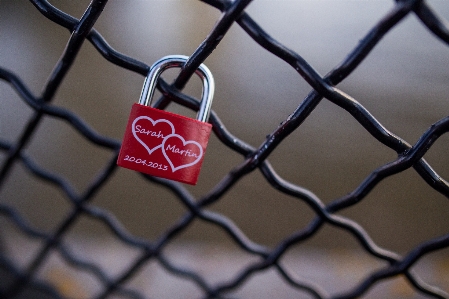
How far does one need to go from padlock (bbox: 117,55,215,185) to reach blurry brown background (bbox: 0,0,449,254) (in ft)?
2.93

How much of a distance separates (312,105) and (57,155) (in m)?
1.40

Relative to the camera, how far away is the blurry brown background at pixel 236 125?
4.68 ft

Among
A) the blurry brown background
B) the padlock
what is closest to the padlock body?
the padlock

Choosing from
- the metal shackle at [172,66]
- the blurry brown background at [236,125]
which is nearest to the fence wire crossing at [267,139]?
the metal shackle at [172,66]

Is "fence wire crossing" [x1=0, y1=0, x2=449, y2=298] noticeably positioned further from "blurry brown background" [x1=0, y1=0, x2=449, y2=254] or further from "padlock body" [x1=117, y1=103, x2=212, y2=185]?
"blurry brown background" [x1=0, y1=0, x2=449, y2=254]

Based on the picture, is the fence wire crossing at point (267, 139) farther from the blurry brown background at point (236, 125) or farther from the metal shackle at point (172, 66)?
the blurry brown background at point (236, 125)

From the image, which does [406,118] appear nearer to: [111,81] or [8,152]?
[111,81]

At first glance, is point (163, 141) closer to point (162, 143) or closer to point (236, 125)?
point (162, 143)

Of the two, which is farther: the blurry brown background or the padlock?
the blurry brown background

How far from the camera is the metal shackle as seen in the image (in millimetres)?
360

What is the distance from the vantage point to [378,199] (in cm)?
154

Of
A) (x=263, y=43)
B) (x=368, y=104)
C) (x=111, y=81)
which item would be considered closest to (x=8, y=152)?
(x=263, y=43)

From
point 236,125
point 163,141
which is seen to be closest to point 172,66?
point 163,141

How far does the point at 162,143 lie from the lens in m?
0.36
